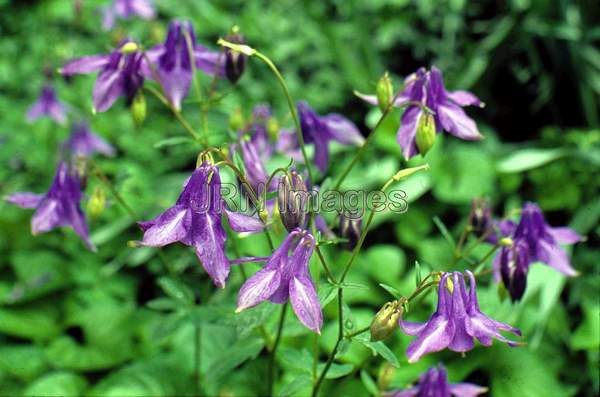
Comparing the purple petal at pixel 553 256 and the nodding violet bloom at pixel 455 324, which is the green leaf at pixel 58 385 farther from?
the purple petal at pixel 553 256

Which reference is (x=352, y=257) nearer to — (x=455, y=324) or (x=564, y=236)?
(x=455, y=324)

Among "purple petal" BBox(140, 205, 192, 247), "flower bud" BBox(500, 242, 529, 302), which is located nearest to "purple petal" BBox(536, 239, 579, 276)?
"flower bud" BBox(500, 242, 529, 302)

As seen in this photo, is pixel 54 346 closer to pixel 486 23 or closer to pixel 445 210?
pixel 445 210

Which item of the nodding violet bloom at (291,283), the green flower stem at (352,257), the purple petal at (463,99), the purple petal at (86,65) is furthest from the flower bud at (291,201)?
the purple petal at (86,65)

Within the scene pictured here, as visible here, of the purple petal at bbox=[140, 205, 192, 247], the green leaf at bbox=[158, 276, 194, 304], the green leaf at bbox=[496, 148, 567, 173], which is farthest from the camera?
the green leaf at bbox=[496, 148, 567, 173]

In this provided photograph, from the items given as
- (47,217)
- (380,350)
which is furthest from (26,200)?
(380,350)

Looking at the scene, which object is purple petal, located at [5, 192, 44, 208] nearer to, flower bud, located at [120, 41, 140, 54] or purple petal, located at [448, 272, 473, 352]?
flower bud, located at [120, 41, 140, 54]
